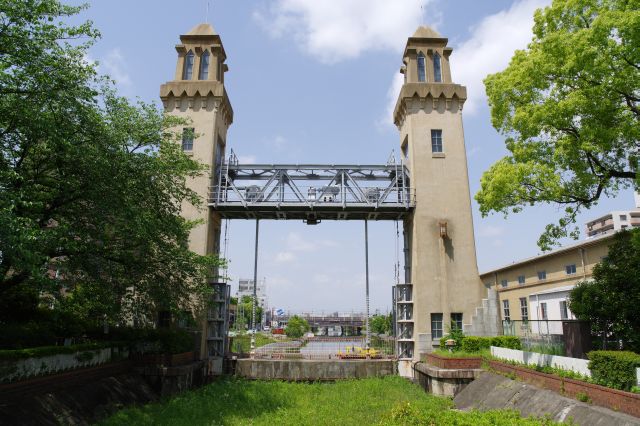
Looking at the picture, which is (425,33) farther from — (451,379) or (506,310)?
(506,310)

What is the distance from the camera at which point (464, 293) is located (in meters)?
22.3

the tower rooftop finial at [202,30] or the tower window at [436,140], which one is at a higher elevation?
the tower rooftop finial at [202,30]

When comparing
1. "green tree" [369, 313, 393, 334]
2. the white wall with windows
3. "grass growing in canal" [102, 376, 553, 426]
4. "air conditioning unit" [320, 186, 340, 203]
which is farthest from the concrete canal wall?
"green tree" [369, 313, 393, 334]

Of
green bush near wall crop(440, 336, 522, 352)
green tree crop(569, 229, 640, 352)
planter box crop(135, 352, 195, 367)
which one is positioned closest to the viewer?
green tree crop(569, 229, 640, 352)

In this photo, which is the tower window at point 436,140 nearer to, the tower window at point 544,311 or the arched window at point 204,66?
the arched window at point 204,66

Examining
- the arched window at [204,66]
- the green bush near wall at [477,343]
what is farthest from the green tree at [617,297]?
the arched window at [204,66]

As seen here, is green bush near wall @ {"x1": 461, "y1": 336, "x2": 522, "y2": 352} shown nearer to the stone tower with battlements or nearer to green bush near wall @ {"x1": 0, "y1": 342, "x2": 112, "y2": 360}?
the stone tower with battlements

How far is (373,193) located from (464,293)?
6.96 metres

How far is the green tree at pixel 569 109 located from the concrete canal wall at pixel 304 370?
11.3 metres

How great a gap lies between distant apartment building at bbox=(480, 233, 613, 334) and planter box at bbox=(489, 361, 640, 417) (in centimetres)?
367

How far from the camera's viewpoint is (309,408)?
15.8 m

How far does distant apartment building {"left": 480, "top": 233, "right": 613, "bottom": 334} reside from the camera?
27.9 meters

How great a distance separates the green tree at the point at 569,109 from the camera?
457 inches

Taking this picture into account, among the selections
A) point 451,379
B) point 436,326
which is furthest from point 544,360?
point 436,326
